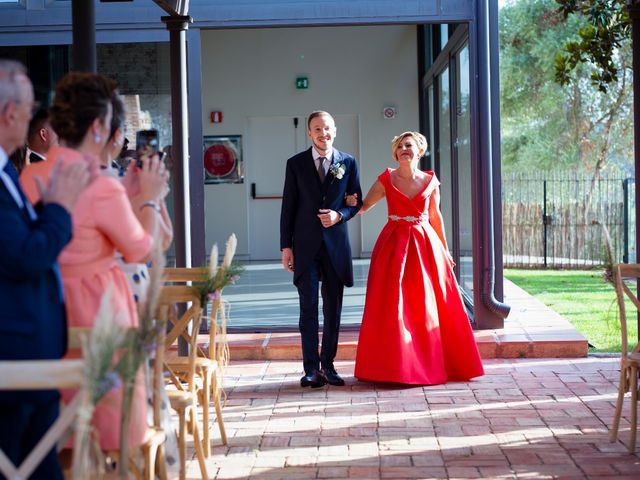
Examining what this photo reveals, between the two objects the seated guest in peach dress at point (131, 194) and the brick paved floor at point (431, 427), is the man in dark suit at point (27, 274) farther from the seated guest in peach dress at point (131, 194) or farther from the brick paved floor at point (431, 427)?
the brick paved floor at point (431, 427)

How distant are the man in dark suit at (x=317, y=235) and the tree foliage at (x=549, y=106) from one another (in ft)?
55.9

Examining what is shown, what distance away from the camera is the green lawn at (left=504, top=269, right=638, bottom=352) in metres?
9.65

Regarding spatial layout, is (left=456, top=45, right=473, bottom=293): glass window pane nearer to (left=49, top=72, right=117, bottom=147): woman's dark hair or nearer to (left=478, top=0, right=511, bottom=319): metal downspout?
(left=478, top=0, right=511, bottom=319): metal downspout

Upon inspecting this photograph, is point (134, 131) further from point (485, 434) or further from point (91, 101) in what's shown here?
point (91, 101)

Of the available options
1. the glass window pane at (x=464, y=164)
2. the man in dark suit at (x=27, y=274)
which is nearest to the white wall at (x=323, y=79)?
the glass window pane at (x=464, y=164)

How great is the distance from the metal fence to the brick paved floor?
10.7 meters

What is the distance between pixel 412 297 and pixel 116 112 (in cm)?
386

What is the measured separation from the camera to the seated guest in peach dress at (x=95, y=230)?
3029 mm

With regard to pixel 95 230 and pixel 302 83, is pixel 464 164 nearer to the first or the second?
pixel 95 230

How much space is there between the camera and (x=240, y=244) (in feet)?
53.0

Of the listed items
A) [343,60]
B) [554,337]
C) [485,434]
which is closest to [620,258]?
[343,60]

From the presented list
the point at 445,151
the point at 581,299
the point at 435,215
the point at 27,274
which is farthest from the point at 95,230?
the point at 581,299

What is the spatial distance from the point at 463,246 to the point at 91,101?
669 cm

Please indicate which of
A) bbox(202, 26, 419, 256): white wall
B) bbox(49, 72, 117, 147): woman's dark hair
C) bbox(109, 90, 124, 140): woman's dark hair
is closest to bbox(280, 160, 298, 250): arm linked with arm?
bbox(109, 90, 124, 140): woman's dark hair
